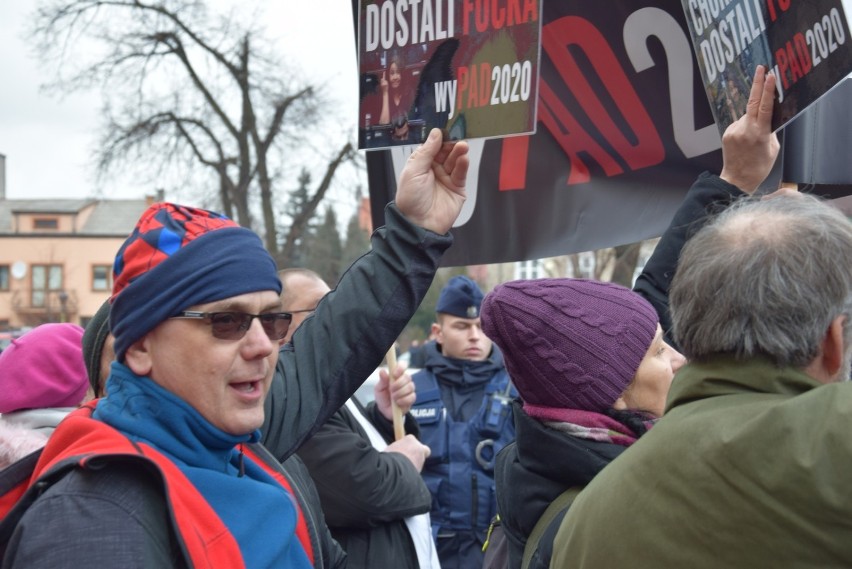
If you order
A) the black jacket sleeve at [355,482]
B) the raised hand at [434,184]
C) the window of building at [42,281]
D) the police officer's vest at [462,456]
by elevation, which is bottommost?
the window of building at [42,281]

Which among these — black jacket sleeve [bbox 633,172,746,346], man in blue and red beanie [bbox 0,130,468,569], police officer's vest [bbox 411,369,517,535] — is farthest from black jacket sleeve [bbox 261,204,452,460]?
police officer's vest [bbox 411,369,517,535]

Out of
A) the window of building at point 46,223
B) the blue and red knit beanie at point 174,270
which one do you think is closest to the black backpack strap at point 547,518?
the blue and red knit beanie at point 174,270

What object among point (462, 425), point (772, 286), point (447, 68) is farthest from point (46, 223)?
point (772, 286)

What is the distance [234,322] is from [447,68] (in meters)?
0.91

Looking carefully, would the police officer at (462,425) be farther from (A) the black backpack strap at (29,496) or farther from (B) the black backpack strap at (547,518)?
(A) the black backpack strap at (29,496)

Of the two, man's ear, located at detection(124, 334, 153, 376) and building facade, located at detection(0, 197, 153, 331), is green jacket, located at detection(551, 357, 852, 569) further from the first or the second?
building facade, located at detection(0, 197, 153, 331)

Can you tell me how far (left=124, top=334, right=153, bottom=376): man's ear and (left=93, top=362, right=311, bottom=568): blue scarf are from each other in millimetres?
14

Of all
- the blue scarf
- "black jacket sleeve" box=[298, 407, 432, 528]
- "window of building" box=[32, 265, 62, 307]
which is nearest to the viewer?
the blue scarf

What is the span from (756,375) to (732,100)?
1172 millimetres

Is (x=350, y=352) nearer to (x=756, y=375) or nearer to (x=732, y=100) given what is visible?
(x=756, y=375)

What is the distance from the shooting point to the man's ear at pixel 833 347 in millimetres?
1523

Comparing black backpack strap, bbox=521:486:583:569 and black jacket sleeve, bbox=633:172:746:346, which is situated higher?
black jacket sleeve, bbox=633:172:746:346

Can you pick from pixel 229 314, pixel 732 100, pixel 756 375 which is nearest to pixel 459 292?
pixel 732 100

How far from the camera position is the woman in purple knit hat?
212cm
